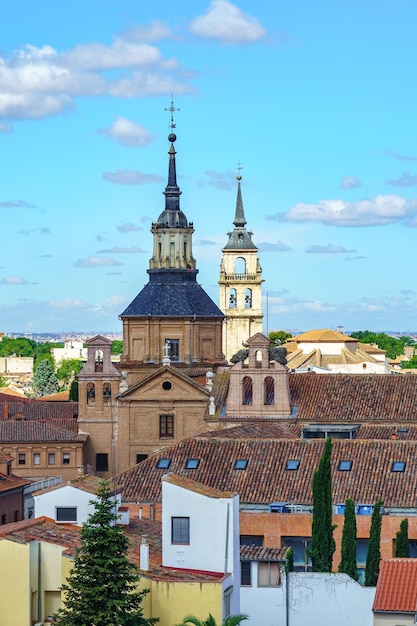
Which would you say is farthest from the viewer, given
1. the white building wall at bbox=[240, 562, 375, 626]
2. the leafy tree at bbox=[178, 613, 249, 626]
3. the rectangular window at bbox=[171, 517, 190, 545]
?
the white building wall at bbox=[240, 562, 375, 626]

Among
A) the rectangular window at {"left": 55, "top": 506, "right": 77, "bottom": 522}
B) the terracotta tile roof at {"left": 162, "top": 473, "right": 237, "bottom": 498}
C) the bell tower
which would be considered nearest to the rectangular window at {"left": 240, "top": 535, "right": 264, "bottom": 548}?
the rectangular window at {"left": 55, "top": 506, "right": 77, "bottom": 522}

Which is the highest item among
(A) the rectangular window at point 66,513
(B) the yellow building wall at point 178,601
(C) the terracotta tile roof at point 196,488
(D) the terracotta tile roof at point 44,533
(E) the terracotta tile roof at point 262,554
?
(C) the terracotta tile roof at point 196,488

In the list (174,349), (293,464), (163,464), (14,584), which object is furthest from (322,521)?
(174,349)

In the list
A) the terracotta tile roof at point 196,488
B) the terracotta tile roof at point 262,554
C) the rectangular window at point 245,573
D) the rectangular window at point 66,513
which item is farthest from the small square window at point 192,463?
the terracotta tile roof at point 196,488

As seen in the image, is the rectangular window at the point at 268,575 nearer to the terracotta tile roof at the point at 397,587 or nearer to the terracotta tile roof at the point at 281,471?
the terracotta tile roof at the point at 397,587

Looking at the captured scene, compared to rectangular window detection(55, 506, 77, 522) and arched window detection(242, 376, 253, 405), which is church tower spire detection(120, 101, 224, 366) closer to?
arched window detection(242, 376, 253, 405)

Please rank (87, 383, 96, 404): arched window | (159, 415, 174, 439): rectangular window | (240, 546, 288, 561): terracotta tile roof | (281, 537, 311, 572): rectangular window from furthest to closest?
(87, 383, 96, 404): arched window < (159, 415, 174, 439): rectangular window < (281, 537, 311, 572): rectangular window < (240, 546, 288, 561): terracotta tile roof

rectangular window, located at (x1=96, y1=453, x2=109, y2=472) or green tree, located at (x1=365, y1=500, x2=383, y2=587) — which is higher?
rectangular window, located at (x1=96, y1=453, x2=109, y2=472)

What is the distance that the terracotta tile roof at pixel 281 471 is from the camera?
6106 centimetres

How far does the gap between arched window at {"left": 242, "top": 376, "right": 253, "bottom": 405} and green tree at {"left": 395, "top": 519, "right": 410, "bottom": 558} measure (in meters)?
27.0

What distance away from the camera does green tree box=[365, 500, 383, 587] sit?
5253cm

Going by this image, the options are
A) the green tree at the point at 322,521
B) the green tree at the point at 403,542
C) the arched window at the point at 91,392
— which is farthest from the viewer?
the arched window at the point at 91,392

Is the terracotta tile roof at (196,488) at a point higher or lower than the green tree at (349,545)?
higher

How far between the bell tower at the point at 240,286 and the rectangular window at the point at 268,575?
10484 cm
